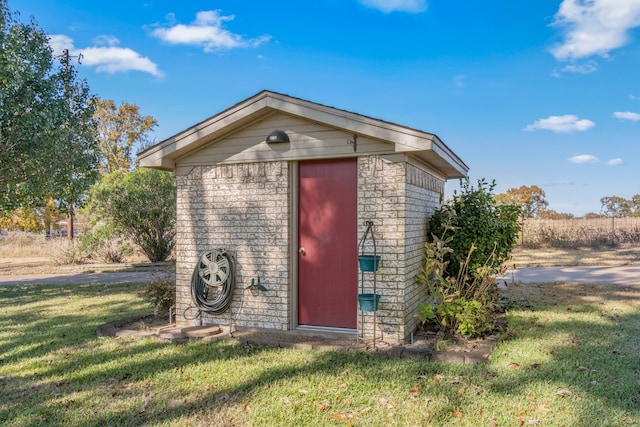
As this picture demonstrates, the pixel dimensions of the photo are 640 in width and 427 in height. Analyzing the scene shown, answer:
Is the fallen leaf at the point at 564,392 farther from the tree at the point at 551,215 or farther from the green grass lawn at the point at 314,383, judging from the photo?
the tree at the point at 551,215

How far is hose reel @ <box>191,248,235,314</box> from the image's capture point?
19.1 ft

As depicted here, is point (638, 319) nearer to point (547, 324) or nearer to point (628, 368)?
point (547, 324)

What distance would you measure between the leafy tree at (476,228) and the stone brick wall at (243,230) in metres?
2.40

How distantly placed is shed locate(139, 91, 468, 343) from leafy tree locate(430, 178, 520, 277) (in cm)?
45

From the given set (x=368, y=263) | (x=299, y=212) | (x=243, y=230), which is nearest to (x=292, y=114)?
(x=299, y=212)

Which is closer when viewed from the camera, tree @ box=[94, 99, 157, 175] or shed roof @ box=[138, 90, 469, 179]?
shed roof @ box=[138, 90, 469, 179]

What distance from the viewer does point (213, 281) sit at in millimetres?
5879

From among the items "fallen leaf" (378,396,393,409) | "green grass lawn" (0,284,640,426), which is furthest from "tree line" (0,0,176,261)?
"fallen leaf" (378,396,393,409)

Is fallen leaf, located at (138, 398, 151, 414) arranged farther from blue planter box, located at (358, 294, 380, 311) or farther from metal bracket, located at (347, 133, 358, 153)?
metal bracket, located at (347, 133, 358, 153)

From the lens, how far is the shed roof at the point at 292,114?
4957mm

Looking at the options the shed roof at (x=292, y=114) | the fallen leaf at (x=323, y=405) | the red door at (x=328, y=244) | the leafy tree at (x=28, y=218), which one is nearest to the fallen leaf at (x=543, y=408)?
the fallen leaf at (x=323, y=405)

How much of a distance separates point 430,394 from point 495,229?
348 cm

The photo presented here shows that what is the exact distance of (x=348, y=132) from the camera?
212 inches

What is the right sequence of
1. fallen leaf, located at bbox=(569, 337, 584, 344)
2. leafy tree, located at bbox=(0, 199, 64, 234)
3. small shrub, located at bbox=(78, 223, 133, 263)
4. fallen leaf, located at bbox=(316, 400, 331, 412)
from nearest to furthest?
fallen leaf, located at bbox=(316, 400, 331, 412), fallen leaf, located at bbox=(569, 337, 584, 344), small shrub, located at bbox=(78, 223, 133, 263), leafy tree, located at bbox=(0, 199, 64, 234)
